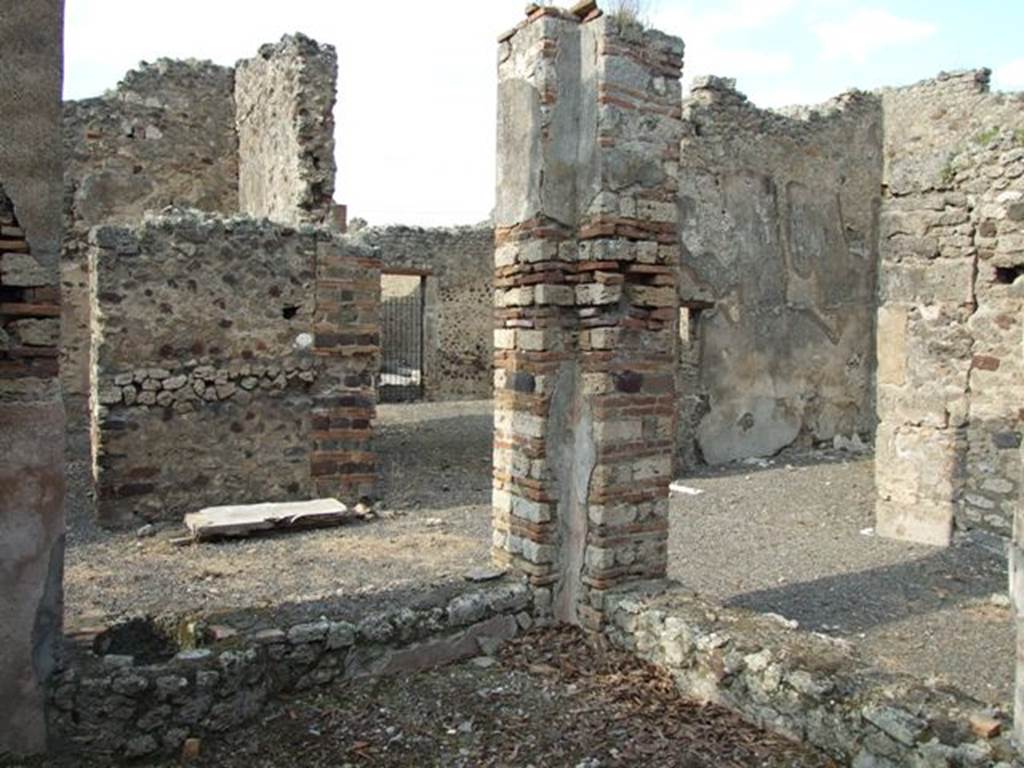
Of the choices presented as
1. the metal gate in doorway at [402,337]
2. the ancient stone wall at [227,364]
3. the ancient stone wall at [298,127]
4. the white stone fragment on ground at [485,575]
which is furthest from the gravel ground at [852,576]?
the metal gate in doorway at [402,337]

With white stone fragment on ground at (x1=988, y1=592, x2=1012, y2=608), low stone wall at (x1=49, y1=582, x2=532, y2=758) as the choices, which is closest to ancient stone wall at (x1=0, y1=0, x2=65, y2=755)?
low stone wall at (x1=49, y1=582, x2=532, y2=758)

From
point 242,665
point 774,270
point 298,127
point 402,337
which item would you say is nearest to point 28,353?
point 242,665

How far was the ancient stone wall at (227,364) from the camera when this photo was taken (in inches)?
295

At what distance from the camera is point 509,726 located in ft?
12.8

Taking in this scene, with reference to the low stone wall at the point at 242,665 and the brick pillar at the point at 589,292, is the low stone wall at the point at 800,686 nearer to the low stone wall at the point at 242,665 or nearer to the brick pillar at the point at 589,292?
the brick pillar at the point at 589,292

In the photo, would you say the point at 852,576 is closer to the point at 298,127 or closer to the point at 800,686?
the point at 800,686

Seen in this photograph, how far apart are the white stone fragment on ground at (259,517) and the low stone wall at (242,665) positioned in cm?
296

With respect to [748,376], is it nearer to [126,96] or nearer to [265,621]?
[265,621]

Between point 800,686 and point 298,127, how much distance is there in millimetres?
7732

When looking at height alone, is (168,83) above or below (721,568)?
above

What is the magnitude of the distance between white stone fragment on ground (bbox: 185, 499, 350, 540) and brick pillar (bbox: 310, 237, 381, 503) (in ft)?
1.54

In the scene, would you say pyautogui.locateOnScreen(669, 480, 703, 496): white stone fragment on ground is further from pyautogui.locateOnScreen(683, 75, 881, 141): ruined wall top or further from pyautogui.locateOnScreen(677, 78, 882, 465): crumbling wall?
pyautogui.locateOnScreen(683, 75, 881, 141): ruined wall top

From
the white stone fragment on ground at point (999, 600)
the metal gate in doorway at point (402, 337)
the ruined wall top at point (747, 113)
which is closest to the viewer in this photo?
the white stone fragment on ground at point (999, 600)

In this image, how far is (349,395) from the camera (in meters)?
8.37
